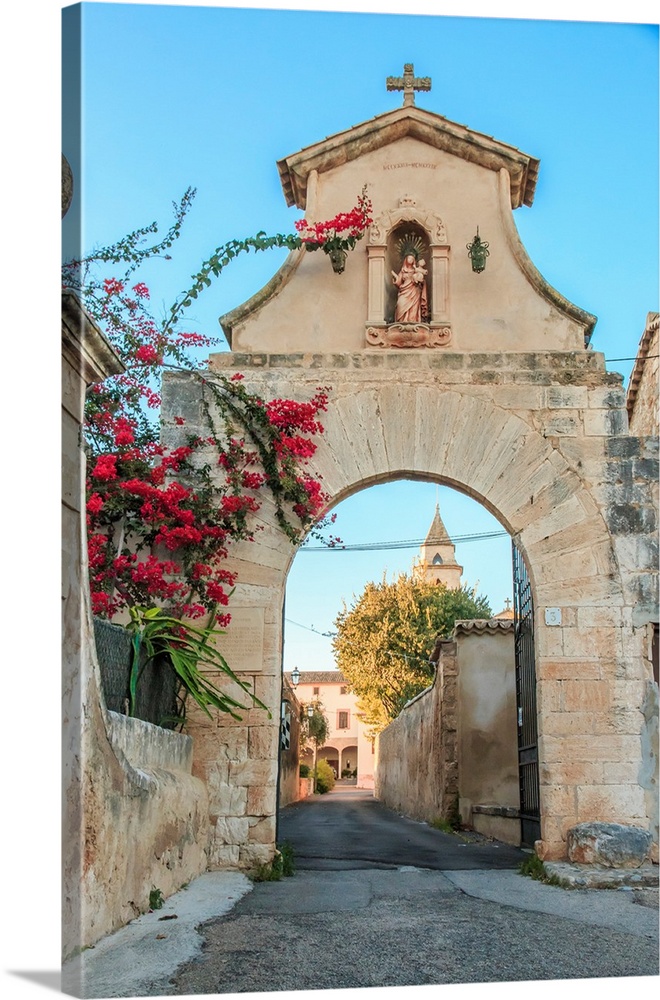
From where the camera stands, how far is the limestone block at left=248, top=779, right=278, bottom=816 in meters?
6.43

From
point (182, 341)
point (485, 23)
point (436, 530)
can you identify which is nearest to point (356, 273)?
point (182, 341)

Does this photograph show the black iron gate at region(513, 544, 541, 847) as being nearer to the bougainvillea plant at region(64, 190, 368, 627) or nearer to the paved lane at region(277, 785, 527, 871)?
the paved lane at region(277, 785, 527, 871)

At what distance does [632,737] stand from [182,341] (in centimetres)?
402

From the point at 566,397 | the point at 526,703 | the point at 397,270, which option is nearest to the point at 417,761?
the point at 526,703

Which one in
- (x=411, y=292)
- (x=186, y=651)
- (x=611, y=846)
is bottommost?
(x=611, y=846)

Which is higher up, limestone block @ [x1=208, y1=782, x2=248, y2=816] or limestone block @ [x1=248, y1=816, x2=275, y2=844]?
limestone block @ [x1=208, y1=782, x2=248, y2=816]

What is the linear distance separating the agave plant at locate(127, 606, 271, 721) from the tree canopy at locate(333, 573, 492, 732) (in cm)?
1724

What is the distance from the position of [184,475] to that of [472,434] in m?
2.04

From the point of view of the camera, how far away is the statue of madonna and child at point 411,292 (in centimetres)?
736

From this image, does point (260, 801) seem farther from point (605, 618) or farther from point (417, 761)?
point (417, 761)

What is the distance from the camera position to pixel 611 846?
6.09 meters

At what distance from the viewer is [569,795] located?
21.1 ft

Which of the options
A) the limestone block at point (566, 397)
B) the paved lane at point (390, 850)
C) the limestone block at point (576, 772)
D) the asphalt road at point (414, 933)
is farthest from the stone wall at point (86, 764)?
the limestone block at point (566, 397)

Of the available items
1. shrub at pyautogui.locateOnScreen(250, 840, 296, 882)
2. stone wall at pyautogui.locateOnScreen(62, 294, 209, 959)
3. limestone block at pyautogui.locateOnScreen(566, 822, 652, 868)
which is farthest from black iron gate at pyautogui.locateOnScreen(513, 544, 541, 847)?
stone wall at pyautogui.locateOnScreen(62, 294, 209, 959)
